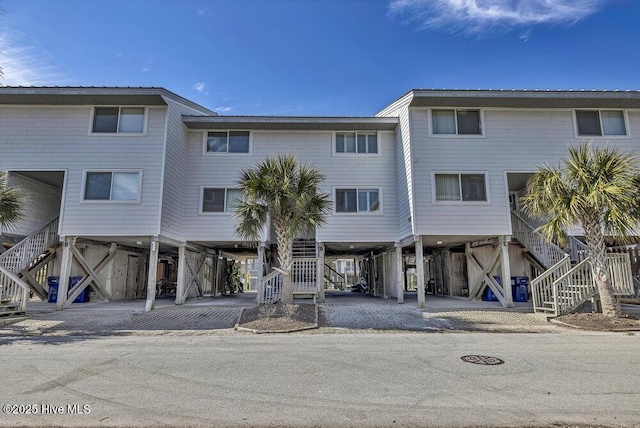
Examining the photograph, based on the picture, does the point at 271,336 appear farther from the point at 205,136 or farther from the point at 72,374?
the point at 205,136

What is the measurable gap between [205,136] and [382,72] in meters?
8.45

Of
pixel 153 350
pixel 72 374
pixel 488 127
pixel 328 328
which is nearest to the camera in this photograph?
pixel 72 374

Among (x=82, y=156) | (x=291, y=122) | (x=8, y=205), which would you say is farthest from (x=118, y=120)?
(x=291, y=122)

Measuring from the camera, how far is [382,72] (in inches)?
634

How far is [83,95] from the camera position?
568 inches

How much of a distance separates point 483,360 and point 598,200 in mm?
7042

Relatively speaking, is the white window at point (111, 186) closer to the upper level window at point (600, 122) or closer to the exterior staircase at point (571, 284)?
the exterior staircase at point (571, 284)

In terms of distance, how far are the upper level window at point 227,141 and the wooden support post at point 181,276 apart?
4715 mm

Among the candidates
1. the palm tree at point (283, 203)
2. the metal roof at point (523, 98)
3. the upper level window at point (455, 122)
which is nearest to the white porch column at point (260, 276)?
the palm tree at point (283, 203)

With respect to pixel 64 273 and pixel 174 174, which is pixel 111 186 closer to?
pixel 174 174

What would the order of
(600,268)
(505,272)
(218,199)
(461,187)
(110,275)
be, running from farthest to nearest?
1. (110,275)
2. (218,199)
3. (461,187)
4. (505,272)
5. (600,268)

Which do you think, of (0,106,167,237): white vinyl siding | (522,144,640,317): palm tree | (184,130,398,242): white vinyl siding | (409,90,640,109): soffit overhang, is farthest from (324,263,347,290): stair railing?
(522,144,640,317): palm tree

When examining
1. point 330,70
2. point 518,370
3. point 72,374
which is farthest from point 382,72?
point 72,374

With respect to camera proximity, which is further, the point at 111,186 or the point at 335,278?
the point at 335,278
